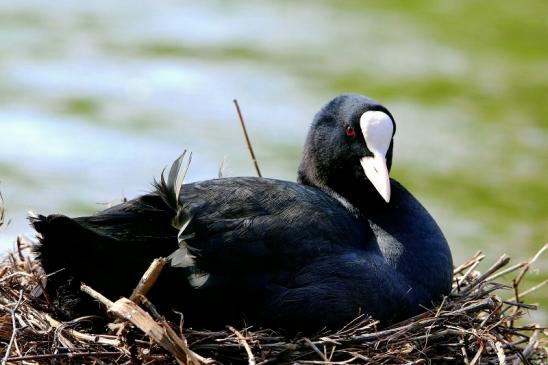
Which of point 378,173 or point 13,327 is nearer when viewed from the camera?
point 13,327

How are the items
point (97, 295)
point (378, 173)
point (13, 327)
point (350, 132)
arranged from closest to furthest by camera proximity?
point (97, 295)
point (13, 327)
point (378, 173)
point (350, 132)

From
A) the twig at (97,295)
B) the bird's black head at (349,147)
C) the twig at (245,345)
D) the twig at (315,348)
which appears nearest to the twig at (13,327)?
the twig at (97,295)

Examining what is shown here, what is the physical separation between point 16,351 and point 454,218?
5426 millimetres

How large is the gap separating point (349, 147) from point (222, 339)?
1278mm

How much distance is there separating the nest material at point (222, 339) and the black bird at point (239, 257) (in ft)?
0.28

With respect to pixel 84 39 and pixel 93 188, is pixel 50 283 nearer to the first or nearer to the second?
pixel 93 188

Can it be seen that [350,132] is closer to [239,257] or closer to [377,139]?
[377,139]

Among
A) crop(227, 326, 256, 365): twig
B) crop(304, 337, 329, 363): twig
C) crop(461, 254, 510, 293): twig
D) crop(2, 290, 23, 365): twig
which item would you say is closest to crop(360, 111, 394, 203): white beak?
crop(461, 254, 510, 293): twig

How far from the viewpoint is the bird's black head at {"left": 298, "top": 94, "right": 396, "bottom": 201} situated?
5.64 meters

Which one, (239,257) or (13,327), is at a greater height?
(239,257)

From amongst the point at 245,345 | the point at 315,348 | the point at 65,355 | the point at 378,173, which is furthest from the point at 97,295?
the point at 378,173

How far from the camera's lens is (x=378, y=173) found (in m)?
5.64

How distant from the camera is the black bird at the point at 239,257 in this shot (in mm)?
4977

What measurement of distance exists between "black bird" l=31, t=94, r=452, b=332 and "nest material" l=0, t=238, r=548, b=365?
0.28ft
